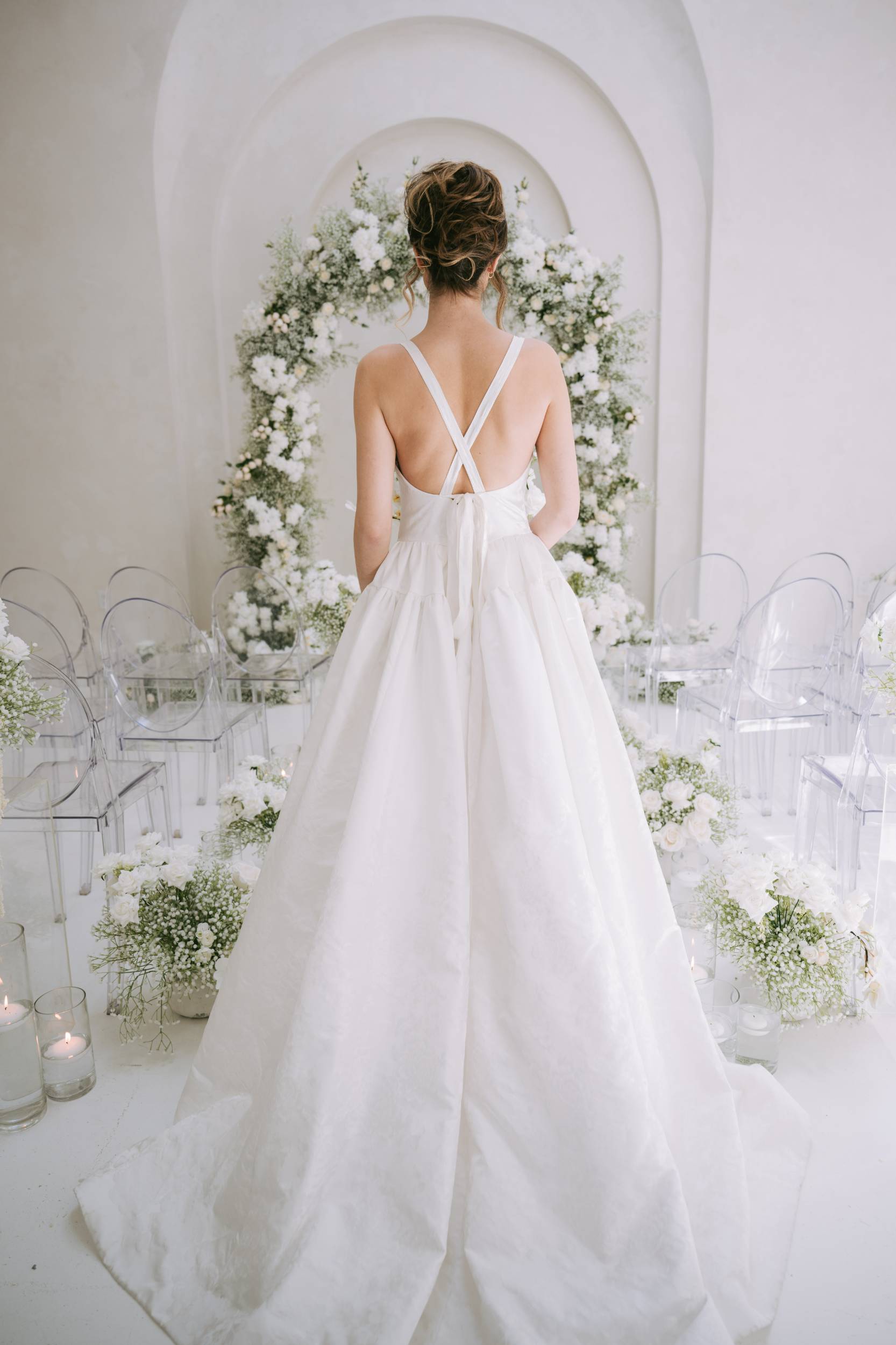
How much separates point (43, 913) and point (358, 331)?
17.6 ft

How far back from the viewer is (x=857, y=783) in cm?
270

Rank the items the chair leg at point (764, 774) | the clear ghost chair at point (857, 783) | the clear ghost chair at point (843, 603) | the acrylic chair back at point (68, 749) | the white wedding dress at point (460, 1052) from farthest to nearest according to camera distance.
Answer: the chair leg at point (764, 774) → the clear ghost chair at point (843, 603) → the acrylic chair back at point (68, 749) → the clear ghost chair at point (857, 783) → the white wedding dress at point (460, 1052)

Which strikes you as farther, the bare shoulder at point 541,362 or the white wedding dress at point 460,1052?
the bare shoulder at point 541,362

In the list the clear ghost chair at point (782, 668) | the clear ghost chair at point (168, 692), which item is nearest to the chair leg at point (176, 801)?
the clear ghost chair at point (168, 692)

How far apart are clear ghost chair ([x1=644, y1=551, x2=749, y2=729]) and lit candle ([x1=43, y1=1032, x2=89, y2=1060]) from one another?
3113 mm

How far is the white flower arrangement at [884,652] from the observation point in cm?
229

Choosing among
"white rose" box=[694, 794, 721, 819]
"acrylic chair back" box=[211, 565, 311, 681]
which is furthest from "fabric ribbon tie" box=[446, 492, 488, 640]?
"acrylic chair back" box=[211, 565, 311, 681]

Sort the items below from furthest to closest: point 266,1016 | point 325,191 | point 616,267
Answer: point 325,191 < point 616,267 < point 266,1016

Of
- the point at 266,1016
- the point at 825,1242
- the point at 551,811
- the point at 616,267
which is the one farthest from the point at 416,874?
the point at 616,267

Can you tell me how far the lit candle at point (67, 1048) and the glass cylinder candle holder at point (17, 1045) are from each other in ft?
0.21

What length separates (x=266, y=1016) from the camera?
5.85 feet

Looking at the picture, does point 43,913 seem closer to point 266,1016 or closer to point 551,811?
point 266,1016

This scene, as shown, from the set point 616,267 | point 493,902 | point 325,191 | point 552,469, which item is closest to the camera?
point 493,902

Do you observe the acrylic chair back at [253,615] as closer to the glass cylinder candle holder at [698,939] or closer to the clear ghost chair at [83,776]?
the clear ghost chair at [83,776]
